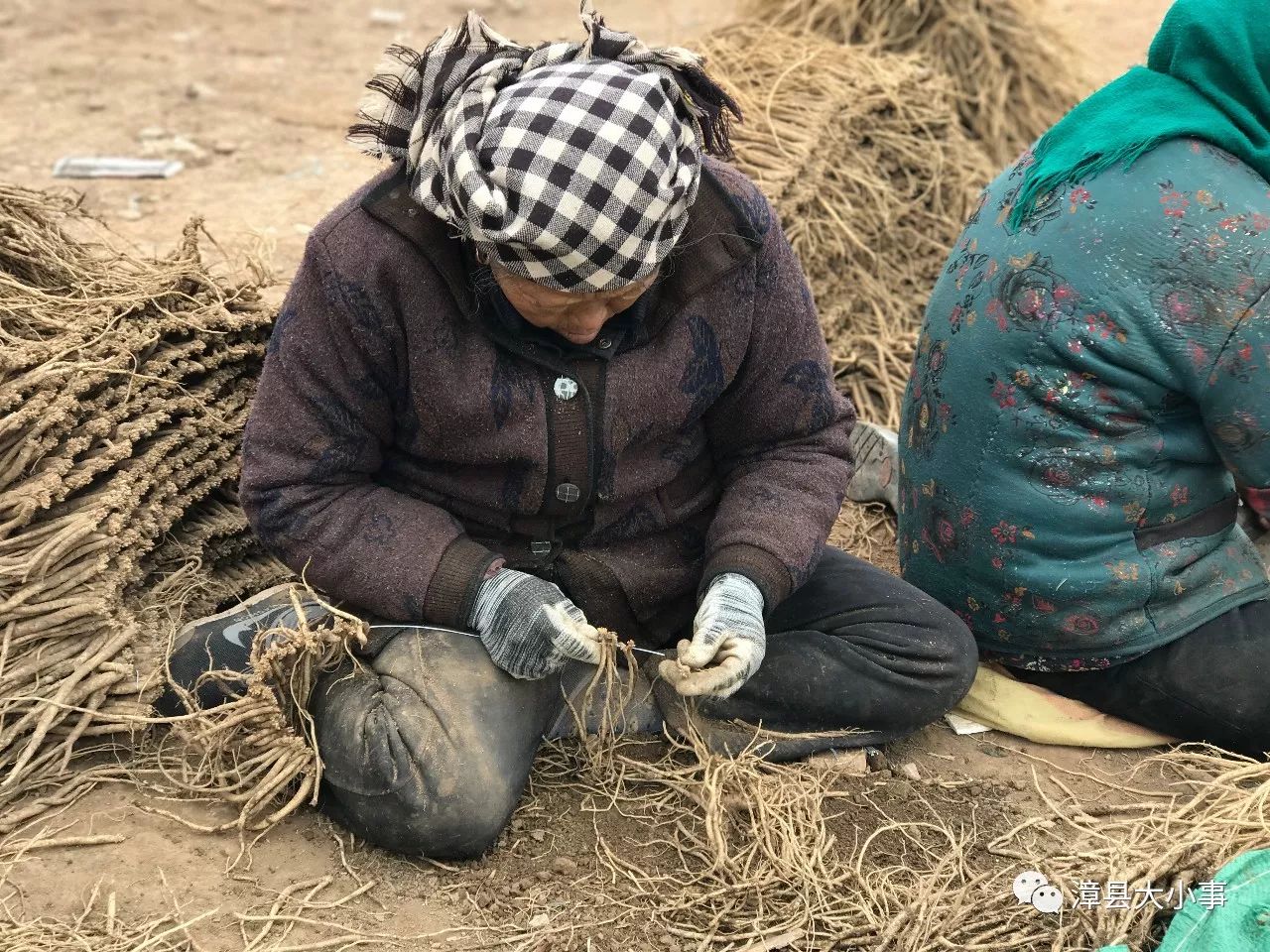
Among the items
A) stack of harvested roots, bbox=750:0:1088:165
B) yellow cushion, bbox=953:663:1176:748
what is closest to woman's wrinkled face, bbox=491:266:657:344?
yellow cushion, bbox=953:663:1176:748

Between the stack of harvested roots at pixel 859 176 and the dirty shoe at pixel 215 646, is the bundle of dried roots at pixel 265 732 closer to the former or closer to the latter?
the dirty shoe at pixel 215 646

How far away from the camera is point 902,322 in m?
4.13

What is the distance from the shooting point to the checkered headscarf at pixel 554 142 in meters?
1.91

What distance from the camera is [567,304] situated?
2.10 m

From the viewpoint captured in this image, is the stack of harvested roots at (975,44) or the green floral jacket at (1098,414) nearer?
the green floral jacket at (1098,414)

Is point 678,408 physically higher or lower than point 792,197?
higher

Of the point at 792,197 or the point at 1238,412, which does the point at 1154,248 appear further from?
the point at 792,197

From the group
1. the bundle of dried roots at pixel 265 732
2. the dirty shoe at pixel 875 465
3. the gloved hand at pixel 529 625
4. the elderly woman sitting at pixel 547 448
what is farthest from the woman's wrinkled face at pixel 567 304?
the dirty shoe at pixel 875 465

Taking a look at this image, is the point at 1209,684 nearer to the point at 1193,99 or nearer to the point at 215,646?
the point at 1193,99

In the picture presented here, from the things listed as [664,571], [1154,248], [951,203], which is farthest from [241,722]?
[951,203]

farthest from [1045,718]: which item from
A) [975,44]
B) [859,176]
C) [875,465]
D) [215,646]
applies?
[975,44]

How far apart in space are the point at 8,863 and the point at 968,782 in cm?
159

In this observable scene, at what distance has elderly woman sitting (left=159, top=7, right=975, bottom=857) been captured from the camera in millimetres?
1990

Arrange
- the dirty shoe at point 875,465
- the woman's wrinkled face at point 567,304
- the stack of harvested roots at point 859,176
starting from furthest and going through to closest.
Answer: the stack of harvested roots at point 859,176, the dirty shoe at point 875,465, the woman's wrinkled face at point 567,304
